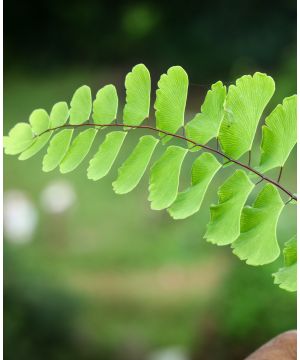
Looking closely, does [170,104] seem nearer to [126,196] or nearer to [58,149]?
[58,149]

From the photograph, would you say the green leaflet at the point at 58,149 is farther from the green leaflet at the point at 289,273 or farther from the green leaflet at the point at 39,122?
the green leaflet at the point at 289,273

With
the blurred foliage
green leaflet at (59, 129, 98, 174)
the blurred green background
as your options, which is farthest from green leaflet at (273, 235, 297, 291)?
the blurred foliage

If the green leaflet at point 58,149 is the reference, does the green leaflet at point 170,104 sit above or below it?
above

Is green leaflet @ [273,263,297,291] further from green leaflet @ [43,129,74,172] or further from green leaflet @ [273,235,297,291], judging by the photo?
green leaflet @ [43,129,74,172]

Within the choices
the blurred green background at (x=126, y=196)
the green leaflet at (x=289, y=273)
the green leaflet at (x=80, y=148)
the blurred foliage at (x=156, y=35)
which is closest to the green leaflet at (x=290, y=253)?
the green leaflet at (x=289, y=273)

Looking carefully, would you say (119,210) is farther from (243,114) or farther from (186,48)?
(243,114)
